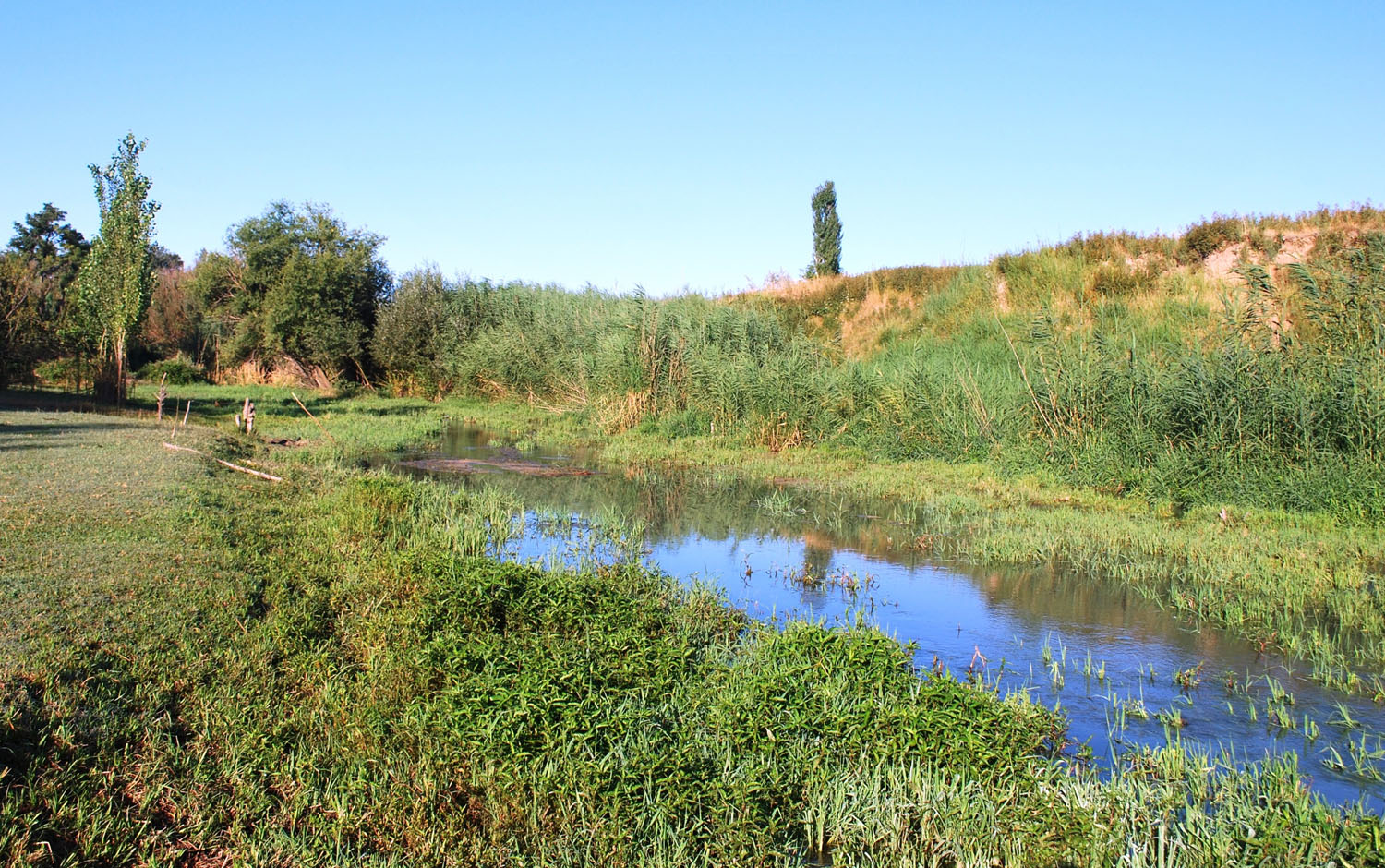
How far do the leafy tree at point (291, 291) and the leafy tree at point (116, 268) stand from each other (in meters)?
8.84

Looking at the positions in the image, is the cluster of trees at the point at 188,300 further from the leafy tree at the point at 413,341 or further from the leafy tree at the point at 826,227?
the leafy tree at the point at 826,227

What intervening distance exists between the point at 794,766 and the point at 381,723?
7.63 ft

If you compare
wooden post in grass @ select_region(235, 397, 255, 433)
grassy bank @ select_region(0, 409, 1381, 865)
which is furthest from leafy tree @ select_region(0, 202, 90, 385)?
grassy bank @ select_region(0, 409, 1381, 865)

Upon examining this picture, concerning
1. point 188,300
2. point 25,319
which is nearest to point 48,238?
point 188,300

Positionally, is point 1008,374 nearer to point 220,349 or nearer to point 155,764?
point 155,764

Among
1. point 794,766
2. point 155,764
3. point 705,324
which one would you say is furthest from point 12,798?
point 705,324

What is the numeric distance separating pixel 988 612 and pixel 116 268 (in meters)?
21.5

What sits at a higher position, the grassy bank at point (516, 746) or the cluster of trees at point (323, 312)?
the cluster of trees at point (323, 312)

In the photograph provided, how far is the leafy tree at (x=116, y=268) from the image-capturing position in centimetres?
2147

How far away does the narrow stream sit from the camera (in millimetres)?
5684

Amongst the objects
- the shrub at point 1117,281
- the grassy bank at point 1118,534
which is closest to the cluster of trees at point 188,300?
the grassy bank at point 1118,534

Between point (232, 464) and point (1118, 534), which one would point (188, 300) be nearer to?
point (232, 464)

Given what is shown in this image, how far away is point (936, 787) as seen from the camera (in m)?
4.41

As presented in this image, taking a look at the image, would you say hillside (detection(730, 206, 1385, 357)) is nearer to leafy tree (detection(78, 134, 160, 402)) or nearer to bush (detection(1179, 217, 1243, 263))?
bush (detection(1179, 217, 1243, 263))
